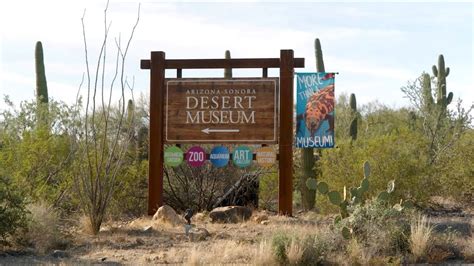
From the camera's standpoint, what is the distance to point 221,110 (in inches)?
759

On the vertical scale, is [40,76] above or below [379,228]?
above

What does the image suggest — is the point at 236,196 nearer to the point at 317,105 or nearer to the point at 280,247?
the point at 317,105

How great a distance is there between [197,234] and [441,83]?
71.9 ft

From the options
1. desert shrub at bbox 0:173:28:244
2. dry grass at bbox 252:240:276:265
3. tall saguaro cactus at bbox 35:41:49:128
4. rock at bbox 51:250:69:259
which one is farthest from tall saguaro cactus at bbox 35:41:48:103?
dry grass at bbox 252:240:276:265

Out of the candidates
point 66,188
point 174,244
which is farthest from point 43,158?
point 174,244

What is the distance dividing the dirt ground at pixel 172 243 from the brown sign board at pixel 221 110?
1853 mm

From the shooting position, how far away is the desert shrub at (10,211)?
561 inches

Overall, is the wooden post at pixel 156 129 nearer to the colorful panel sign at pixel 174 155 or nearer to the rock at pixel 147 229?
the colorful panel sign at pixel 174 155

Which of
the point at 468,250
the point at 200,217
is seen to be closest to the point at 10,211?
the point at 200,217

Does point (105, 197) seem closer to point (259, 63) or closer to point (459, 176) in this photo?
point (259, 63)

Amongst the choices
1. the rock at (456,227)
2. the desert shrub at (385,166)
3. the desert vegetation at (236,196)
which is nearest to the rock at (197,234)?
the desert vegetation at (236,196)

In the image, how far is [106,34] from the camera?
17.0m

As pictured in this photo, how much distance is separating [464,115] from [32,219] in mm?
19514

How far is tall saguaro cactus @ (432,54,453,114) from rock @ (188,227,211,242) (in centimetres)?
1908
